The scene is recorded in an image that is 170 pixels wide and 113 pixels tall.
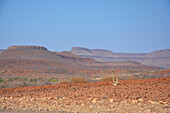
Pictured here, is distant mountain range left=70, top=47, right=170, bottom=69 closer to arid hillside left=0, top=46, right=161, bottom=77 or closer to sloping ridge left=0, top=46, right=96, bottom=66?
sloping ridge left=0, top=46, right=96, bottom=66

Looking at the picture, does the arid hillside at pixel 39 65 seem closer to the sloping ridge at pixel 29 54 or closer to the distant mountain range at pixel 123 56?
the sloping ridge at pixel 29 54

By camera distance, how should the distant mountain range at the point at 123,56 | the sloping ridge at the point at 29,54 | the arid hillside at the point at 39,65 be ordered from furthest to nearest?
1. the distant mountain range at the point at 123,56
2. the sloping ridge at the point at 29,54
3. the arid hillside at the point at 39,65

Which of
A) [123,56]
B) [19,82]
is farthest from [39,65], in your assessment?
[123,56]

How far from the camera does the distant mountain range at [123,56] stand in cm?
14150

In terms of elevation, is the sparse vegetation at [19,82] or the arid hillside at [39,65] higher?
the arid hillside at [39,65]

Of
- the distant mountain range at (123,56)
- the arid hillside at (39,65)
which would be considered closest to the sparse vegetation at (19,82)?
the arid hillside at (39,65)

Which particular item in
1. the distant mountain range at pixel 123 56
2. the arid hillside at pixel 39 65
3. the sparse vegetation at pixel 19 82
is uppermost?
the distant mountain range at pixel 123 56

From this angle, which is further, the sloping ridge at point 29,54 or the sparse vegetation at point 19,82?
the sloping ridge at point 29,54

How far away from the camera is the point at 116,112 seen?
7.54 m

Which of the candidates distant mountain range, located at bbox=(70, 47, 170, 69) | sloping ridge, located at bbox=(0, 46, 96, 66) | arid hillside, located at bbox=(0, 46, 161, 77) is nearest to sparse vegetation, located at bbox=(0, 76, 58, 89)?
arid hillside, located at bbox=(0, 46, 161, 77)

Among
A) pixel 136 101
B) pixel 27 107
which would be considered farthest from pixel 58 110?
pixel 136 101

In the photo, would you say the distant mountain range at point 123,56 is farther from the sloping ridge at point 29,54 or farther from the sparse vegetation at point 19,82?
the sparse vegetation at point 19,82

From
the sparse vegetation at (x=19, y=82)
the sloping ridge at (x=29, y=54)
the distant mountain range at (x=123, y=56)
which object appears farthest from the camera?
the distant mountain range at (x=123, y=56)

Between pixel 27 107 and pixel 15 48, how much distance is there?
71775mm
